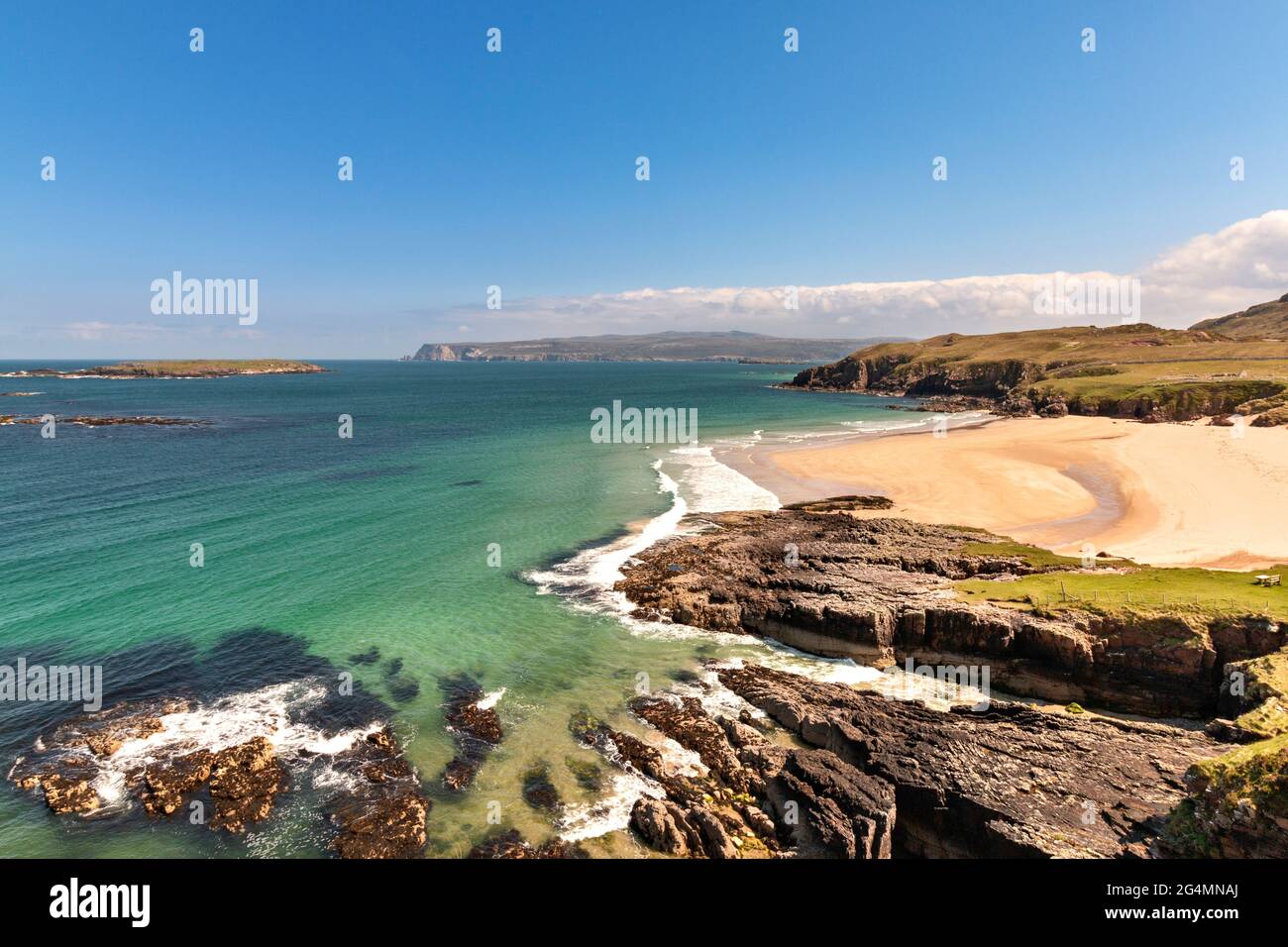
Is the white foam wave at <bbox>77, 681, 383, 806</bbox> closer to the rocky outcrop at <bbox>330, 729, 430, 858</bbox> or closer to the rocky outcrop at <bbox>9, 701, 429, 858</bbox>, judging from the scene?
the rocky outcrop at <bbox>9, 701, 429, 858</bbox>

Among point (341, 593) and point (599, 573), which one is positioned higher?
point (599, 573)

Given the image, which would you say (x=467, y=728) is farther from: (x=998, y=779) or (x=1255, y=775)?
(x=1255, y=775)

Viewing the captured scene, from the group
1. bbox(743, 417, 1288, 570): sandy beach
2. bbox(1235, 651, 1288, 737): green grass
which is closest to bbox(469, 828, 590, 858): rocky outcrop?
bbox(1235, 651, 1288, 737): green grass

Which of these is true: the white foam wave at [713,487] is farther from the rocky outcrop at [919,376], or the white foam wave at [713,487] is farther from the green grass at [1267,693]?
the rocky outcrop at [919,376]

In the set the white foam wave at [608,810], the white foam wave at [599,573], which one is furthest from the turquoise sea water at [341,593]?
the white foam wave at [599,573]

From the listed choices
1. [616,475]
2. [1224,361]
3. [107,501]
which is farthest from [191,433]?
[1224,361]

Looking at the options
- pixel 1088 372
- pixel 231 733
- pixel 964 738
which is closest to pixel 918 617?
pixel 964 738
